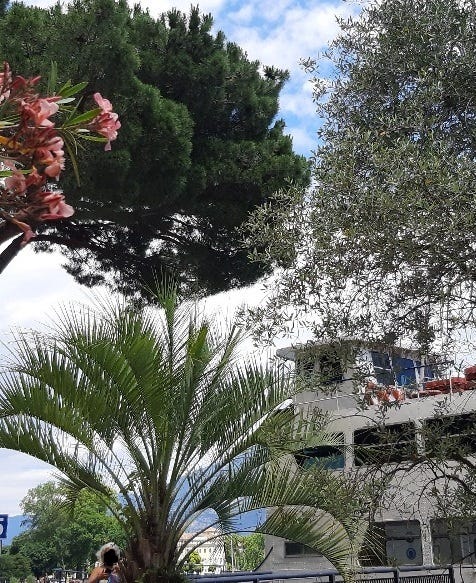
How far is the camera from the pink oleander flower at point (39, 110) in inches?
68.9

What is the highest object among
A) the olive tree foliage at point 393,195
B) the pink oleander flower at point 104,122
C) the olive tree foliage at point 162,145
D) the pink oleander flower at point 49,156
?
the olive tree foliage at point 162,145

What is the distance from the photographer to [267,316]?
512cm

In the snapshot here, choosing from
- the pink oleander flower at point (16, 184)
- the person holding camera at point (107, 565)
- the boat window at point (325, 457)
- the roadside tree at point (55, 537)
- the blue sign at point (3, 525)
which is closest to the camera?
the pink oleander flower at point (16, 184)

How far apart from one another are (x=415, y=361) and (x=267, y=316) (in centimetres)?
102

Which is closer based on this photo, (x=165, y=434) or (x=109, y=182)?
(x=165, y=434)

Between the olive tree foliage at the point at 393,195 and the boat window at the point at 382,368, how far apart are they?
6.0 inches

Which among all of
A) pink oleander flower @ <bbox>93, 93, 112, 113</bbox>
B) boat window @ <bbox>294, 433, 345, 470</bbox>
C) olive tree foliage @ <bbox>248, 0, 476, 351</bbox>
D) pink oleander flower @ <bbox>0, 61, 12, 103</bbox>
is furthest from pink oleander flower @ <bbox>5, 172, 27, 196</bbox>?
boat window @ <bbox>294, 433, 345, 470</bbox>

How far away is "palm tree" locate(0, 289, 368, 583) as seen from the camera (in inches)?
257

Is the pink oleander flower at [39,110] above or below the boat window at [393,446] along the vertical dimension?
above

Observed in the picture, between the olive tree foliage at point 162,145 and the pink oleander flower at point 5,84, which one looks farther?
the olive tree foliage at point 162,145

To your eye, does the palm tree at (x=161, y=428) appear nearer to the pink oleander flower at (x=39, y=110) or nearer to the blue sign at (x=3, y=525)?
the blue sign at (x=3, y=525)

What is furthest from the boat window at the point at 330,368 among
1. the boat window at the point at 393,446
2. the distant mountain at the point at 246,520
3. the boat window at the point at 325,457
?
the distant mountain at the point at 246,520

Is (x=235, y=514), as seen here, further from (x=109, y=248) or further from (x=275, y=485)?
(x=109, y=248)

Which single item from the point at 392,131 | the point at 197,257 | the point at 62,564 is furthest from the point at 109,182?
the point at 62,564
